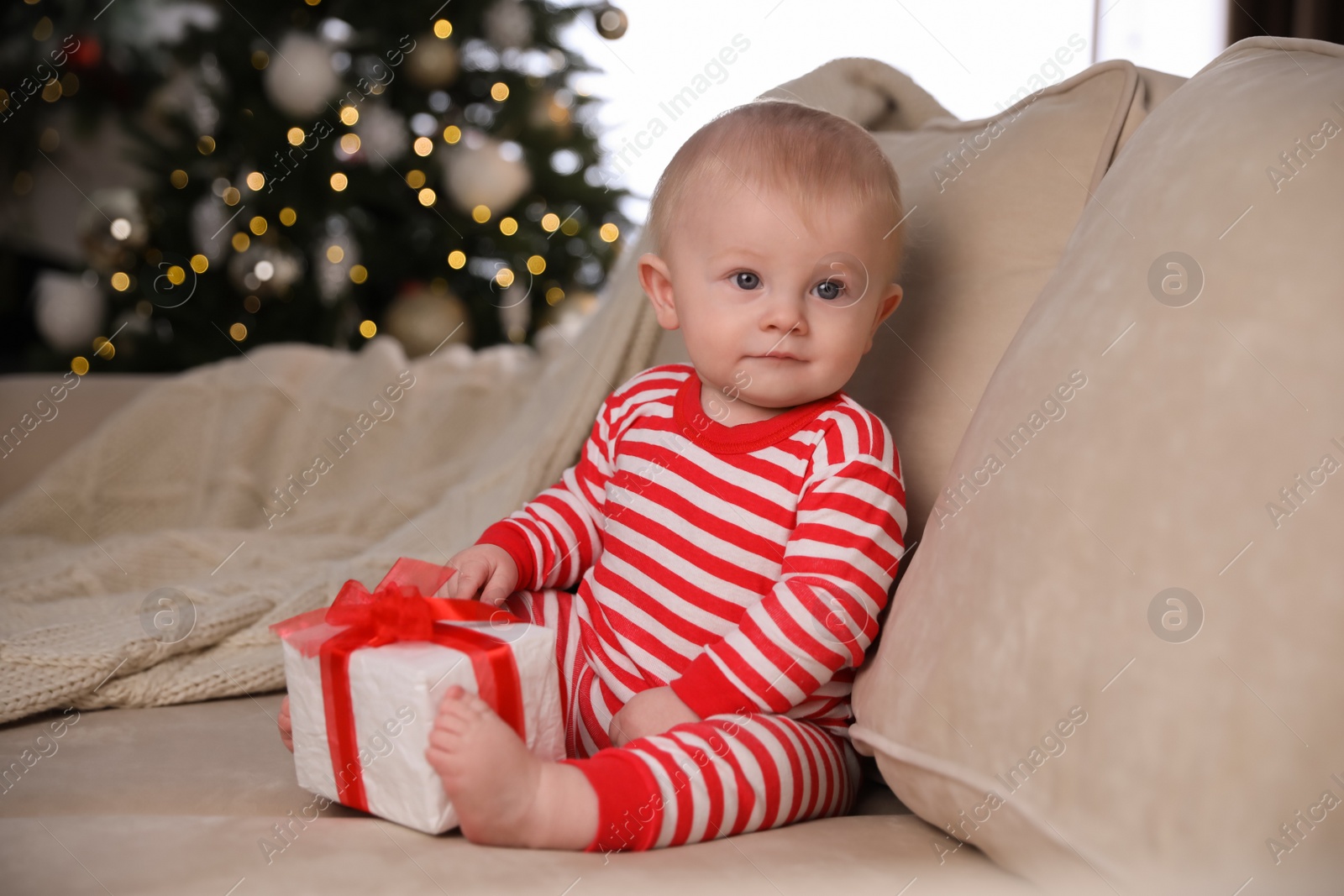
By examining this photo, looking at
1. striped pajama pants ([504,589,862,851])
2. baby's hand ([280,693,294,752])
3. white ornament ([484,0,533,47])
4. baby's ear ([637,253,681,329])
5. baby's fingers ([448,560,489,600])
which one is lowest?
baby's hand ([280,693,294,752])

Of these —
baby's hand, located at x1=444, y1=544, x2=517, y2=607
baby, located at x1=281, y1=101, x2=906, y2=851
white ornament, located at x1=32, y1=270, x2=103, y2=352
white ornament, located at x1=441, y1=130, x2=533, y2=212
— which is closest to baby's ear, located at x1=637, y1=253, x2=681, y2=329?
baby, located at x1=281, y1=101, x2=906, y2=851

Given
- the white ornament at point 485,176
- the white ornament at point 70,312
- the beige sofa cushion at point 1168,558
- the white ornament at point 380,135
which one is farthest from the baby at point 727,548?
the white ornament at point 70,312

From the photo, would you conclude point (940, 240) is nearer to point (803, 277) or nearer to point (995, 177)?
point (995, 177)

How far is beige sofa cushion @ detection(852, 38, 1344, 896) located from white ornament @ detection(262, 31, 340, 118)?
2235mm

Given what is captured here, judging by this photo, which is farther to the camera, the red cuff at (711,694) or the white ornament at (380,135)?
the white ornament at (380,135)

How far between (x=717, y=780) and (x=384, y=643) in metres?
0.23

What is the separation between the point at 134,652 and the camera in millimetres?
938

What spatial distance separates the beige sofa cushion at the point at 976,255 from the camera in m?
0.86

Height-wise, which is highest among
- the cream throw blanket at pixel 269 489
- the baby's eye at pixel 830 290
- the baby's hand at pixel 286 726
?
the baby's eye at pixel 830 290

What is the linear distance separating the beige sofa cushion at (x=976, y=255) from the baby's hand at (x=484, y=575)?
34cm

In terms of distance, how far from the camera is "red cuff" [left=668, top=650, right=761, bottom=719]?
2.40 feet

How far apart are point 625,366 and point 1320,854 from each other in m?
0.90

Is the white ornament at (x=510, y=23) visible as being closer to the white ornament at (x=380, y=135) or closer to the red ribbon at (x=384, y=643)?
the white ornament at (x=380, y=135)

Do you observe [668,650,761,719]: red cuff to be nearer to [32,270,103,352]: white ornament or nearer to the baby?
the baby
